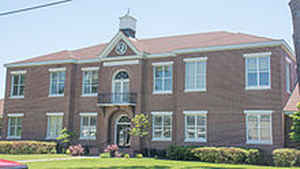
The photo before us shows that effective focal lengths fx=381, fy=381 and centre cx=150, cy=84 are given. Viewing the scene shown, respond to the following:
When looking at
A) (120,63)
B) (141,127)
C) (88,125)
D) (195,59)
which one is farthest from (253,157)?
(88,125)

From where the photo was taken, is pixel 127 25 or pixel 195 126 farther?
pixel 127 25

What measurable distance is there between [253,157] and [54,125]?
1719 centimetres

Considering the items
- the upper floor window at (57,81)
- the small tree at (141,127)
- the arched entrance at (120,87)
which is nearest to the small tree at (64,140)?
the upper floor window at (57,81)

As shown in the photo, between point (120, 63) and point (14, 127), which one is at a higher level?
point (120, 63)

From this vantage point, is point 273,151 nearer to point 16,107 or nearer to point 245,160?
point 245,160

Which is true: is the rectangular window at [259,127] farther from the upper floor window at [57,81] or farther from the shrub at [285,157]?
the upper floor window at [57,81]

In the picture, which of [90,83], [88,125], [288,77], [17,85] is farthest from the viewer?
[17,85]

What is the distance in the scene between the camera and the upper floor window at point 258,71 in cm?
2502

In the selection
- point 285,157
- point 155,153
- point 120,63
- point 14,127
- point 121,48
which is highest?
point 121,48

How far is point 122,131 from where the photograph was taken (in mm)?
30156

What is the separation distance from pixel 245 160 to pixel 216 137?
115 inches

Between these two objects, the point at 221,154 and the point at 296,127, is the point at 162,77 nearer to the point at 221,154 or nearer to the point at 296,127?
the point at 221,154

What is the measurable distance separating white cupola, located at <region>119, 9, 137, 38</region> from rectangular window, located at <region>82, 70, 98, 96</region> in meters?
4.49

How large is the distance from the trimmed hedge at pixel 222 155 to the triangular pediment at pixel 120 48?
9.04 m
